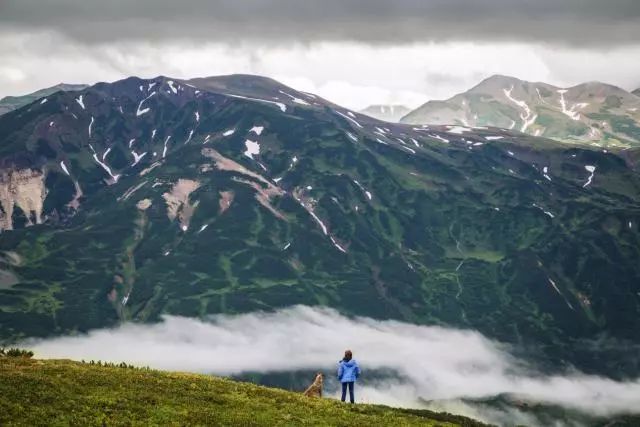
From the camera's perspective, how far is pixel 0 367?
55312mm

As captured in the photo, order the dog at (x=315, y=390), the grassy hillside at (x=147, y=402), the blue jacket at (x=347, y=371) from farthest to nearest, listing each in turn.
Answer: the dog at (x=315, y=390), the blue jacket at (x=347, y=371), the grassy hillside at (x=147, y=402)

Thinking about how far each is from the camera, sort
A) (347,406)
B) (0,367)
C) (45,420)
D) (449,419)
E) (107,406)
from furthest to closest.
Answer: (449,419) < (347,406) < (0,367) < (107,406) < (45,420)

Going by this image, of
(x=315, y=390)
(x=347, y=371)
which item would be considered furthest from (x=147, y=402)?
(x=315, y=390)

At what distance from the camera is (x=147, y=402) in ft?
171

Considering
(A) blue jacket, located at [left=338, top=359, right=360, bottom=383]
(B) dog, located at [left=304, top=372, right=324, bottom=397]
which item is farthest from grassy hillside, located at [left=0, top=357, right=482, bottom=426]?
(B) dog, located at [left=304, top=372, right=324, bottom=397]

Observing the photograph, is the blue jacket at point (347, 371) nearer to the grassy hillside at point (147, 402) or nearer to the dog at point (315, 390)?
the grassy hillside at point (147, 402)

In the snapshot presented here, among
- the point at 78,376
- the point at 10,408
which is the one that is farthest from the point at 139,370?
the point at 10,408

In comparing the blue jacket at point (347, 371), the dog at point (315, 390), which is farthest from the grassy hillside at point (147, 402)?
the dog at point (315, 390)

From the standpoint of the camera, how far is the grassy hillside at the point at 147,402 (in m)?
47.5

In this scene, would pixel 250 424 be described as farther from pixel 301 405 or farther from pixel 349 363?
pixel 349 363

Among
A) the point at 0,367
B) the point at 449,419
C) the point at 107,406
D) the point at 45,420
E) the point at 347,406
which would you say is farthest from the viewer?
the point at 449,419

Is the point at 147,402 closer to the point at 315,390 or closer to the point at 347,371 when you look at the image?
the point at 347,371

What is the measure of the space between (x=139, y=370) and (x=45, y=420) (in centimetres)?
1728

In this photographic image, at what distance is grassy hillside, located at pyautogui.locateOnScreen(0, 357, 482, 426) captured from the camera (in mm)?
47500
